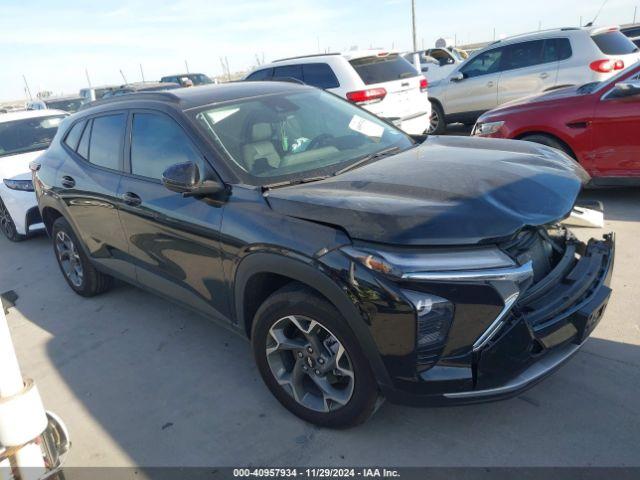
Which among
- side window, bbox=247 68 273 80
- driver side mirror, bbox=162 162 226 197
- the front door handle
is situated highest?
side window, bbox=247 68 273 80

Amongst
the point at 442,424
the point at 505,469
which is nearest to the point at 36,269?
the point at 442,424

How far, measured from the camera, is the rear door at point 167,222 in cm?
297

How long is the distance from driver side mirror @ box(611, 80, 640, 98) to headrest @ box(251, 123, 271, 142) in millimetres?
3727

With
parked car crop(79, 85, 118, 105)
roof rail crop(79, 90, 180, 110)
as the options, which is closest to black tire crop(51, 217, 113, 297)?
roof rail crop(79, 90, 180, 110)

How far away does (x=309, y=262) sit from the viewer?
2.35 meters

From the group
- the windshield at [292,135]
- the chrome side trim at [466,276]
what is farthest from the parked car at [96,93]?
the chrome side trim at [466,276]

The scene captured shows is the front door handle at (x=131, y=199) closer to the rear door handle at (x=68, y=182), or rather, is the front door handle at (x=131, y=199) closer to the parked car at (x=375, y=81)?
the rear door handle at (x=68, y=182)

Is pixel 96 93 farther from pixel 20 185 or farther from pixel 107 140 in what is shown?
pixel 107 140

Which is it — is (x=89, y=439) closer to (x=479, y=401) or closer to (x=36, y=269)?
(x=479, y=401)

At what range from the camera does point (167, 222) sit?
10.5 feet

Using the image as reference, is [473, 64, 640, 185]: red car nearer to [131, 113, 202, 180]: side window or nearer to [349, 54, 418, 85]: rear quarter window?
[349, 54, 418, 85]: rear quarter window

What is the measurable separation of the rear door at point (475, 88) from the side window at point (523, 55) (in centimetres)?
14

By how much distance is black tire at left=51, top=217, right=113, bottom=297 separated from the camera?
453 cm

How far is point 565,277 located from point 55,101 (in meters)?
19.8
